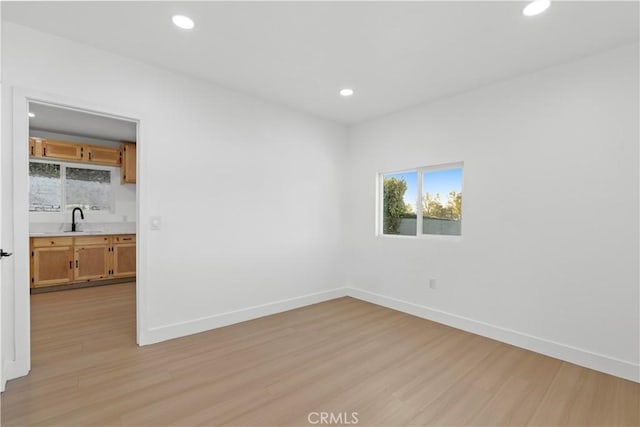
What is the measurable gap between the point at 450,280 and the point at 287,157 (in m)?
2.57

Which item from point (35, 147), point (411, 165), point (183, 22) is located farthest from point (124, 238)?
point (411, 165)

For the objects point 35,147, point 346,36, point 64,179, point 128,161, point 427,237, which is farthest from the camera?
point 128,161

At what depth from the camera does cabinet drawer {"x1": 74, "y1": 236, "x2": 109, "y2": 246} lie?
16.5 feet

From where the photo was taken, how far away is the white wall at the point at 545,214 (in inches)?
96.4

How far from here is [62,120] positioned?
4547 millimetres

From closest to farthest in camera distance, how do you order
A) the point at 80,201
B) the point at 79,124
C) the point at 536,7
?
the point at 536,7 < the point at 79,124 < the point at 80,201

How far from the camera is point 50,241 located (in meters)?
4.78

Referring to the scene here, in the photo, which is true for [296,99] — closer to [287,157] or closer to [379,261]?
[287,157]

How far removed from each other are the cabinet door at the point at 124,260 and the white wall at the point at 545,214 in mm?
4925

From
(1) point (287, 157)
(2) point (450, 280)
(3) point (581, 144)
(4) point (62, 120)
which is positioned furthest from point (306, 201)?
(4) point (62, 120)

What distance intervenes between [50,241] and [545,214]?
679 centimetres

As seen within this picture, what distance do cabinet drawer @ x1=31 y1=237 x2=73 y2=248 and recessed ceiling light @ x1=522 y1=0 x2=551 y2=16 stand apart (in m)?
6.54

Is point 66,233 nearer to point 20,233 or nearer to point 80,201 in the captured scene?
point 80,201

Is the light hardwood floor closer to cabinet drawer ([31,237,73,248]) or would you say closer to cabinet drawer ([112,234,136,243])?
cabinet drawer ([31,237,73,248])
